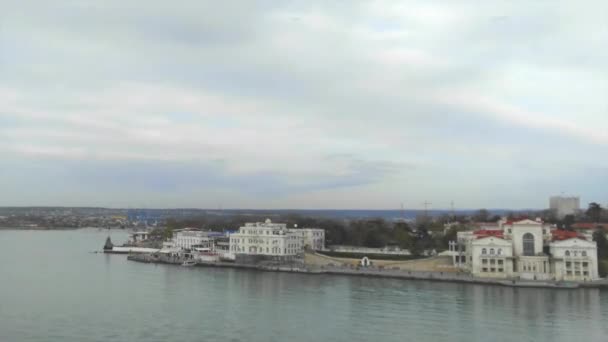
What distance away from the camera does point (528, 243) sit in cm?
1889

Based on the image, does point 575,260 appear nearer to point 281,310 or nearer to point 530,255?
point 530,255

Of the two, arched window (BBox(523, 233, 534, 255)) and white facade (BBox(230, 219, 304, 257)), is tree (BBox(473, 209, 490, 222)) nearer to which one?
white facade (BBox(230, 219, 304, 257))

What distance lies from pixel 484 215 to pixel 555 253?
73.3 feet

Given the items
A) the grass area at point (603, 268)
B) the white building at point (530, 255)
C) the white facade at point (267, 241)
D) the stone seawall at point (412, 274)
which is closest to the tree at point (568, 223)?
the grass area at point (603, 268)

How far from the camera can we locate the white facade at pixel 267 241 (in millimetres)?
23969

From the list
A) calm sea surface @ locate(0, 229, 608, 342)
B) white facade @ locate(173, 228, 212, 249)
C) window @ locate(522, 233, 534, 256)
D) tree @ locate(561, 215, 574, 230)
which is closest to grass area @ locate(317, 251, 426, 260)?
calm sea surface @ locate(0, 229, 608, 342)

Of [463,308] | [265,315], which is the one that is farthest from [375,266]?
[265,315]

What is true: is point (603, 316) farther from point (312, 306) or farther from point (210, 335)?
point (210, 335)

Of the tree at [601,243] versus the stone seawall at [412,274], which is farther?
the tree at [601,243]

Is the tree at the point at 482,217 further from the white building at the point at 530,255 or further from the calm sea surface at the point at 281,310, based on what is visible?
the calm sea surface at the point at 281,310

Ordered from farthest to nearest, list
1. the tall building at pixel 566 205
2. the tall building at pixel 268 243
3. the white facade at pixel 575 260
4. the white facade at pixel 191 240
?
the tall building at pixel 566 205 → the white facade at pixel 191 240 → the tall building at pixel 268 243 → the white facade at pixel 575 260

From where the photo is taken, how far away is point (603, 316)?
1283cm

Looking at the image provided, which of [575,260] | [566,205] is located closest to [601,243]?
[575,260]

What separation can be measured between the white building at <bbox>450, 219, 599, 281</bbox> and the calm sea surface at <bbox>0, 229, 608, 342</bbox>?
66.3 inches
